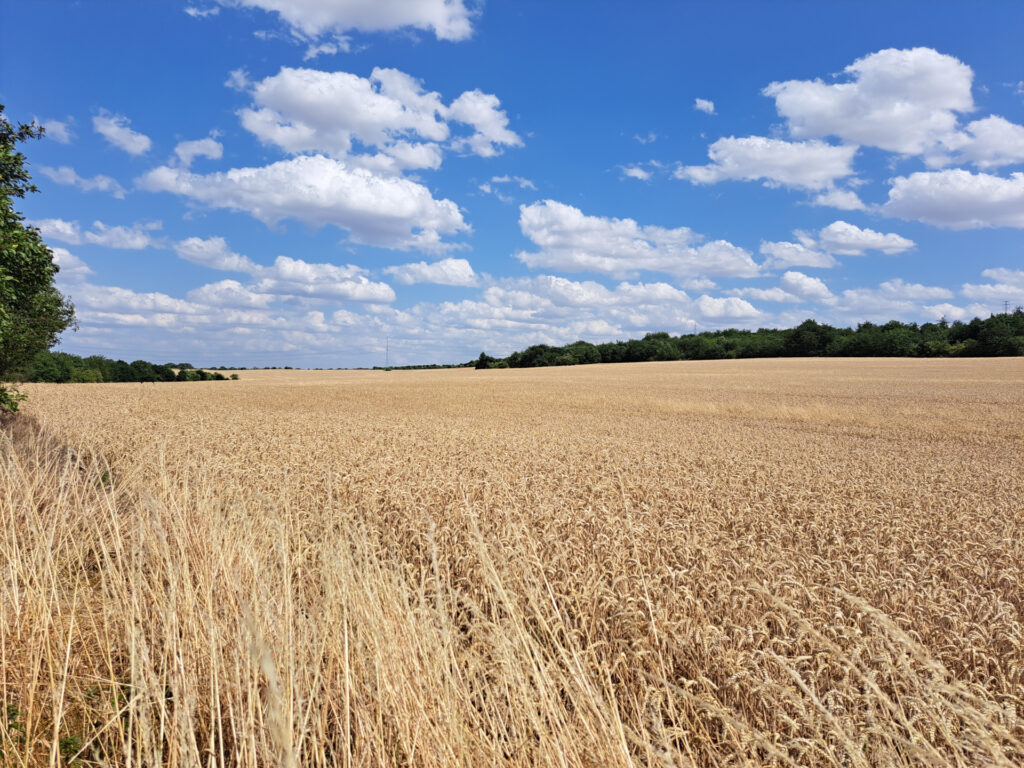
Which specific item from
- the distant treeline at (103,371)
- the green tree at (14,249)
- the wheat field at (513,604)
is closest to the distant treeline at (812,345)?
the distant treeline at (103,371)

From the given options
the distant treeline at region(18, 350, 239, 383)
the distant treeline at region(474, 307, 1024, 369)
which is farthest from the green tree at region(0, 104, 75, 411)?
the distant treeline at region(474, 307, 1024, 369)

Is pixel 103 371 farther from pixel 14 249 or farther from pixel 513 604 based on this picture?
pixel 513 604

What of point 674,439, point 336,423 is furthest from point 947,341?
point 336,423

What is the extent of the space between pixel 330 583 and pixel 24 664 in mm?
2134

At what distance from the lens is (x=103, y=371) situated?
65438mm

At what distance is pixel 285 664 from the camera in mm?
3295

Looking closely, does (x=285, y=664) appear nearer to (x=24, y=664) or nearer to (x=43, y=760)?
(x=43, y=760)

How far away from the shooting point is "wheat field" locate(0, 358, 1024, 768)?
303cm

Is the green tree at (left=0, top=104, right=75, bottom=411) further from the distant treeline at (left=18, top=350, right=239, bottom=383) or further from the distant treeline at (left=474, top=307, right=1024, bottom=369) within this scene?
the distant treeline at (left=474, top=307, right=1024, bottom=369)

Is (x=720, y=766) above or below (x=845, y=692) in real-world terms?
below

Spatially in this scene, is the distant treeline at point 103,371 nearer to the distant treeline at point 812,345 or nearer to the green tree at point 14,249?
the distant treeline at point 812,345

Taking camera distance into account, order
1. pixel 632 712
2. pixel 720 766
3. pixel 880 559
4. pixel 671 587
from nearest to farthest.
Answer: pixel 720 766
pixel 632 712
pixel 671 587
pixel 880 559

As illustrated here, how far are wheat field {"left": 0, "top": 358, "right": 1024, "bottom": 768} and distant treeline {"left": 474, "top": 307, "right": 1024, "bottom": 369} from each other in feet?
221

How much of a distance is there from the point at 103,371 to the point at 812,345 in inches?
3439
